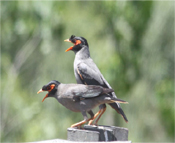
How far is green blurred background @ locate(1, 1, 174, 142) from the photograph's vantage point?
1140cm

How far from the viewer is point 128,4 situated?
12164 millimetres

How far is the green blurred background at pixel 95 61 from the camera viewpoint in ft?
37.4

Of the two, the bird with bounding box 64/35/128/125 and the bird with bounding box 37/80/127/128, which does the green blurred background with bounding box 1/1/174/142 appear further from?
the bird with bounding box 37/80/127/128

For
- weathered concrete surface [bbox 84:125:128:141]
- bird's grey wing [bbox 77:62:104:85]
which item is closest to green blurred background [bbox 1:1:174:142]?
bird's grey wing [bbox 77:62:104:85]

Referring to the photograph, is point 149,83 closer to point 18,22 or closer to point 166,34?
point 166,34

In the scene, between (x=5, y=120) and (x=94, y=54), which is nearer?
(x=94, y=54)

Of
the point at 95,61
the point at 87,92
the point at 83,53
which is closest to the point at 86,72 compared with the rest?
the point at 83,53

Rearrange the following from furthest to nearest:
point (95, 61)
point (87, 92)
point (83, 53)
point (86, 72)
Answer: point (95, 61)
point (83, 53)
point (86, 72)
point (87, 92)

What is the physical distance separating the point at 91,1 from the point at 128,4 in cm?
110

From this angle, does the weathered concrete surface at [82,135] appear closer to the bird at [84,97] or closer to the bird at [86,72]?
the bird at [84,97]

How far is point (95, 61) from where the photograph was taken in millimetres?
11031

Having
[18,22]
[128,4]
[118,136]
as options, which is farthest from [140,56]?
[118,136]

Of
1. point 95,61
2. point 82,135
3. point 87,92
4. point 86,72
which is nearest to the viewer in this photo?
point 82,135

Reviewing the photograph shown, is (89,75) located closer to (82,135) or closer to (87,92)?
(87,92)
